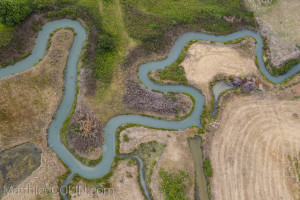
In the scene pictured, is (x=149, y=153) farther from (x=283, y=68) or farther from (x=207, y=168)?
(x=283, y=68)

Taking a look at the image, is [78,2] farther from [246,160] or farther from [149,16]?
[246,160]

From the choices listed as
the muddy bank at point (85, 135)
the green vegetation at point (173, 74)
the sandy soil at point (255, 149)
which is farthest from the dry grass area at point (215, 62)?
the muddy bank at point (85, 135)

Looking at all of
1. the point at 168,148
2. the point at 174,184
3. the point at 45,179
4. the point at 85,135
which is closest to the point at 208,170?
the point at 174,184

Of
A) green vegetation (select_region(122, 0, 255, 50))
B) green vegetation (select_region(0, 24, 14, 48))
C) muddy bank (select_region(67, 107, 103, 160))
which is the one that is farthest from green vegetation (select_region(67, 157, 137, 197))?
green vegetation (select_region(0, 24, 14, 48))

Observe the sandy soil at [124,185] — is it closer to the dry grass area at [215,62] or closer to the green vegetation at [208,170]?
the green vegetation at [208,170]

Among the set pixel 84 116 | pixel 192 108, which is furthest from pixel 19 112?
pixel 192 108

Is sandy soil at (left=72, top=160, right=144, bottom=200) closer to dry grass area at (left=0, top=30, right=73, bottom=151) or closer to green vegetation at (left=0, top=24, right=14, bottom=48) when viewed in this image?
dry grass area at (left=0, top=30, right=73, bottom=151)
